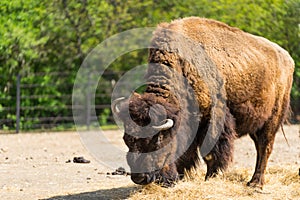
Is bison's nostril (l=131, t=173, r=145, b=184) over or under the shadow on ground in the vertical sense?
over

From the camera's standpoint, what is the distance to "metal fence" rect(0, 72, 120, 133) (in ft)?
60.2

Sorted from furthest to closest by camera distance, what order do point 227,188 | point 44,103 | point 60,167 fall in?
point 44,103 → point 60,167 → point 227,188

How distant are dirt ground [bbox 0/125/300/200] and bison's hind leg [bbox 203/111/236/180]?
113 cm

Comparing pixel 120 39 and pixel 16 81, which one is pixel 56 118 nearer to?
pixel 16 81

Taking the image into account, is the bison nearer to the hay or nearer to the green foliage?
the hay

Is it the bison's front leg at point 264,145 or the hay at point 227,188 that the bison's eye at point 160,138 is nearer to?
the hay at point 227,188

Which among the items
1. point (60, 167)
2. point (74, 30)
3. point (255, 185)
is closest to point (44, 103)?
point (74, 30)

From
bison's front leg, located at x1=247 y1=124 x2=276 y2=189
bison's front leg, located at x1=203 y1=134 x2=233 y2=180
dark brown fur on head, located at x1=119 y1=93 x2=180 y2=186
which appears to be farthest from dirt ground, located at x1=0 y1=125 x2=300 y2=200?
bison's front leg, located at x1=247 y1=124 x2=276 y2=189

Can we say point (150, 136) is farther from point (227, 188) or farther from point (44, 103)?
point (44, 103)

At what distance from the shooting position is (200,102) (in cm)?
818

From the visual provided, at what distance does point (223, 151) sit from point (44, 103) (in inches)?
464

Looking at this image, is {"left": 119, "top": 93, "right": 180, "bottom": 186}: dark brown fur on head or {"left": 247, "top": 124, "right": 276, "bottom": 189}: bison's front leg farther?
{"left": 247, "top": 124, "right": 276, "bottom": 189}: bison's front leg

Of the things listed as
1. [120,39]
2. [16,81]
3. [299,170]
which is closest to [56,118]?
[16,81]

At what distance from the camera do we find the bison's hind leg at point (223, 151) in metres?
8.35
